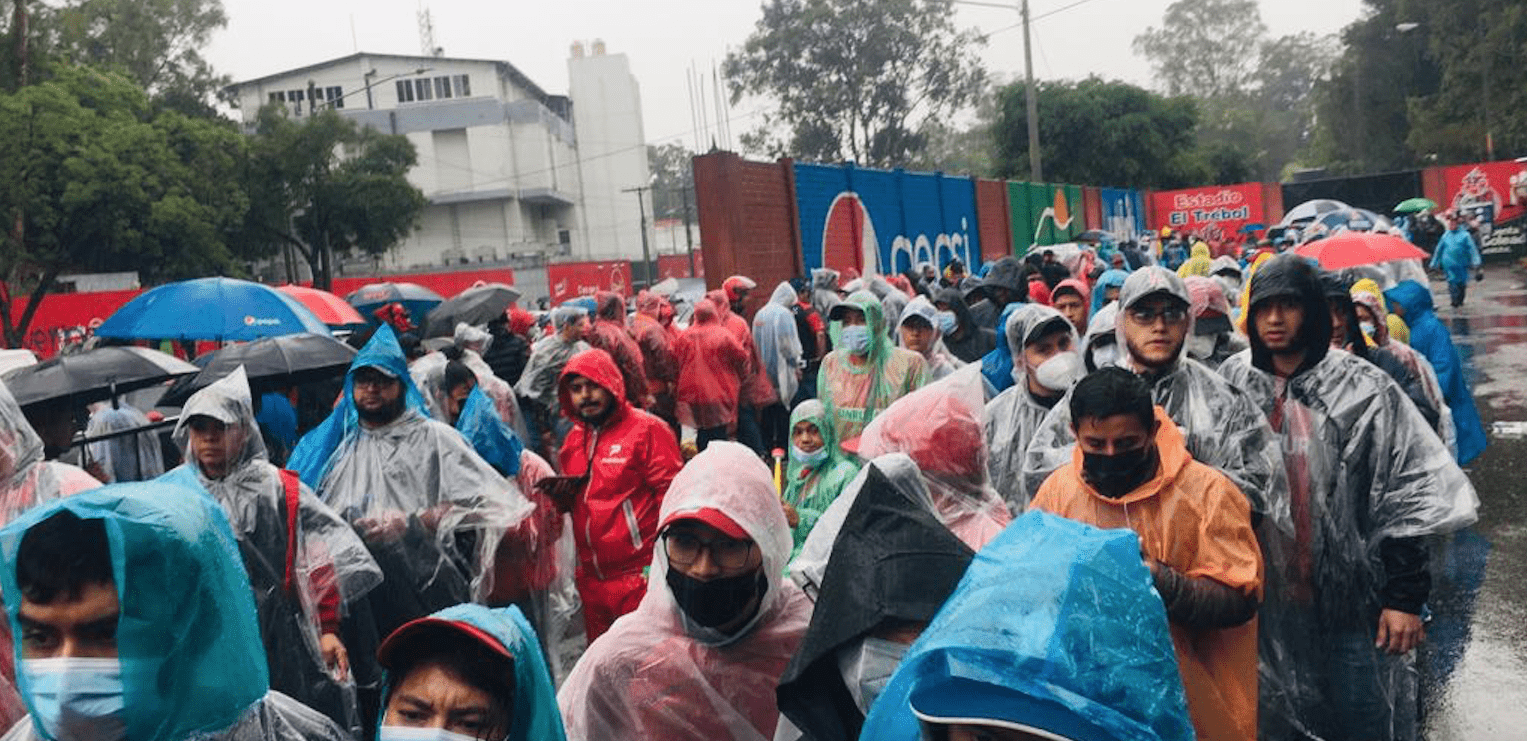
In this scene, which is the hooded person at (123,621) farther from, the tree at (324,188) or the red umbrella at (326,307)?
the tree at (324,188)

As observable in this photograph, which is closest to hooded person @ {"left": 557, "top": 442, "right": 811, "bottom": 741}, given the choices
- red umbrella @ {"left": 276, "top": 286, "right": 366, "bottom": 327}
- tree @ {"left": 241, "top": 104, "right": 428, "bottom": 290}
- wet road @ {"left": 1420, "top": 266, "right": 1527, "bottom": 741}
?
wet road @ {"left": 1420, "top": 266, "right": 1527, "bottom": 741}

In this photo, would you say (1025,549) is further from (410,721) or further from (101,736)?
(101,736)

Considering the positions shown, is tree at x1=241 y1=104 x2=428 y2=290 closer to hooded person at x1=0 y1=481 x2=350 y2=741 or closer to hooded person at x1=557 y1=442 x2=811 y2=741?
hooded person at x1=557 y1=442 x2=811 y2=741

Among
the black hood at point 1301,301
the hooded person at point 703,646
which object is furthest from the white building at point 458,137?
the hooded person at point 703,646

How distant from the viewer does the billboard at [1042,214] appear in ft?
96.2

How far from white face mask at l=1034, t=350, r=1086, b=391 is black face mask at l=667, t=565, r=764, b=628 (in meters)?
2.00

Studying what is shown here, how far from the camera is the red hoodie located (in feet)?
15.8

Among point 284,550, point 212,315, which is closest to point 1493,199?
point 212,315

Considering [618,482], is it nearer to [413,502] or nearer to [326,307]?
[413,502]

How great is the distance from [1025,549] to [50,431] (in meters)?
4.36

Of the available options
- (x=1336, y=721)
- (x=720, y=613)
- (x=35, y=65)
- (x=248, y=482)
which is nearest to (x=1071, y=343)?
(x=1336, y=721)

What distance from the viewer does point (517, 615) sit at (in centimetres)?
234

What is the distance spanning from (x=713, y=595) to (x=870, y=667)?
56 cm

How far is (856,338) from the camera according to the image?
6.49m
